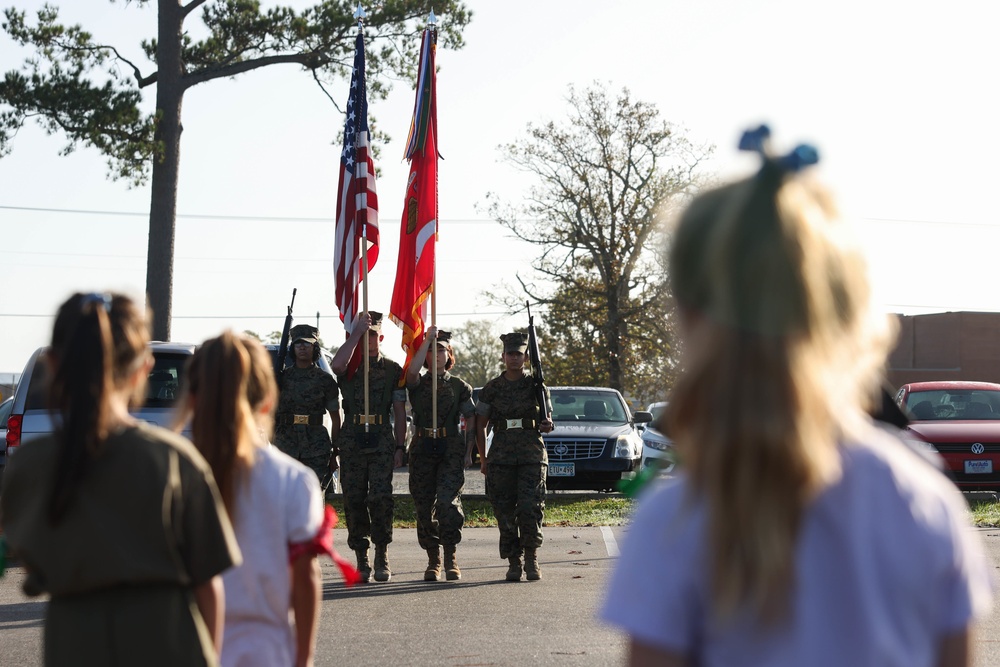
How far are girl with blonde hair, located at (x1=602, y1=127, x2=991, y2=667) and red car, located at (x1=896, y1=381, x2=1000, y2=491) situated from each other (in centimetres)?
1549

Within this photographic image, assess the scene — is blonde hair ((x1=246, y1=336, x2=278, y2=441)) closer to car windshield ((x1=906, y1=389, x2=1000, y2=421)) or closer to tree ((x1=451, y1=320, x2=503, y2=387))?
car windshield ((x1=906, y1=389, x2=1000, y2=421))

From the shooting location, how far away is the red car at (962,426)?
55.1 ft

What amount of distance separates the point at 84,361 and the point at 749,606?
5.71 ft

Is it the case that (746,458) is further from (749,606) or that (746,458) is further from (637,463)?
(637,463)

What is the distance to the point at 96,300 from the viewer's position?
2.94 meters

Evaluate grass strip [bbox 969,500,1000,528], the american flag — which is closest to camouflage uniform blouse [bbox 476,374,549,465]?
the american flag

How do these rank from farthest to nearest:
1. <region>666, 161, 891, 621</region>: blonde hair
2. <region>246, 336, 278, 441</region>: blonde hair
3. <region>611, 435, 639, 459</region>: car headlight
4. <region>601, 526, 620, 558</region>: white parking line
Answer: <region>611, 435, 639, 459</region>: car headlight
<region>601, 526, 620, 558</region>: white parking line
<region>246, 336, 278, 441</region>: blonde hair
<region>666, 161, 891, 621</region>: blonde hair

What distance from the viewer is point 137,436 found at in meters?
2.88

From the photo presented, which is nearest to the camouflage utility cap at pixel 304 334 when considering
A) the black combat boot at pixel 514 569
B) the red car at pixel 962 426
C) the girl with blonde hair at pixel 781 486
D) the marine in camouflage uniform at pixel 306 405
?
the marine in camouflage uniform at pixel 306 405

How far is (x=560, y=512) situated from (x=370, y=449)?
6.22m

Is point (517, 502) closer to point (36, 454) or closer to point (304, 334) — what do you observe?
point (304, 334)

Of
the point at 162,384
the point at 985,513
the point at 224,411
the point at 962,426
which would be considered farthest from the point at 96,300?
the point at 962,426

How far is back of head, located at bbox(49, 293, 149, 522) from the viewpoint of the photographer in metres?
2.85

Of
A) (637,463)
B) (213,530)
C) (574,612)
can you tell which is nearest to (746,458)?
(213,530)
